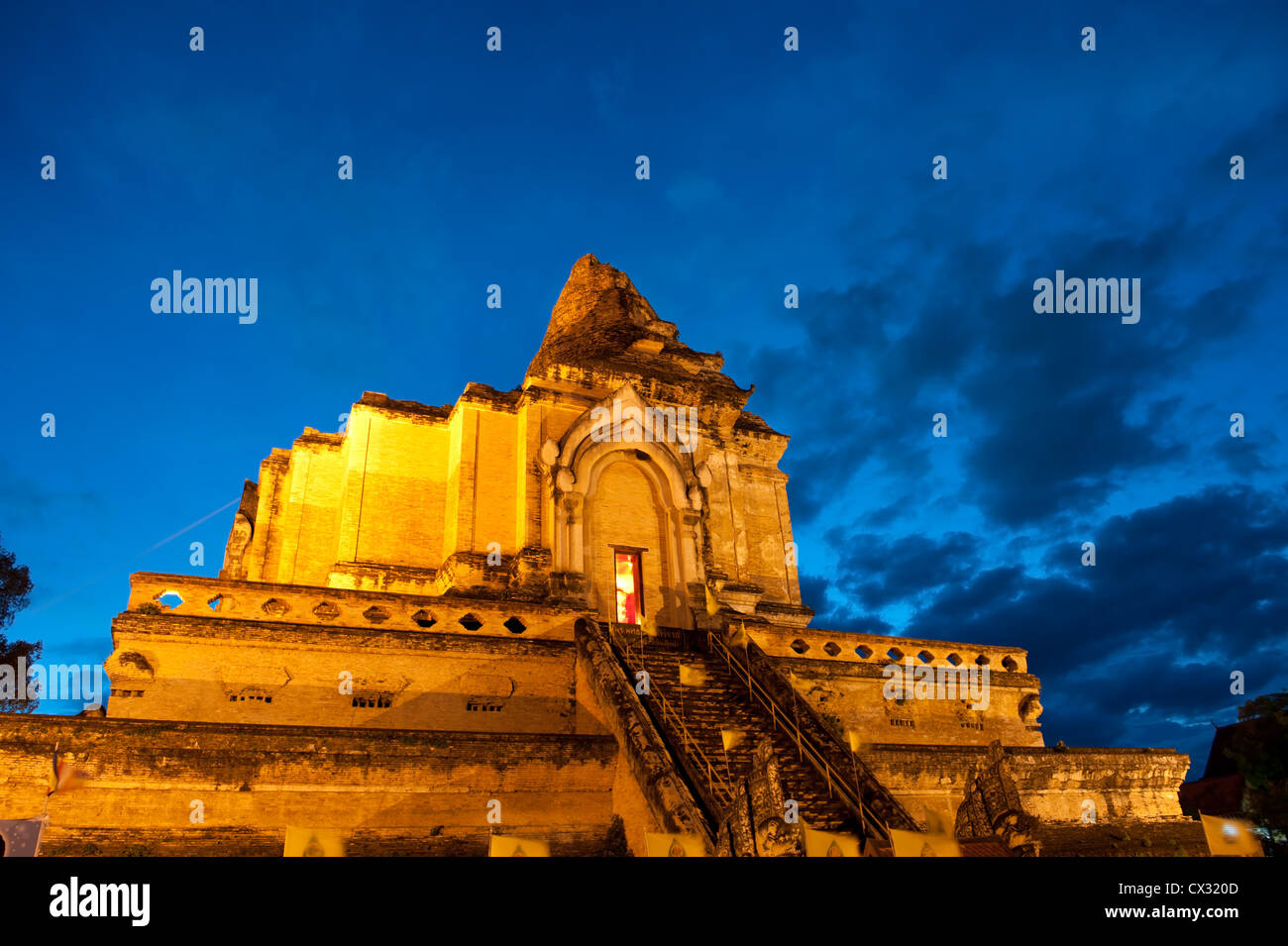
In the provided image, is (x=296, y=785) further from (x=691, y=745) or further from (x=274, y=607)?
(x=691, y=745)

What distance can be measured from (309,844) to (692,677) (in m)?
7.93

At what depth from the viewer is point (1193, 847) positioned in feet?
54.8

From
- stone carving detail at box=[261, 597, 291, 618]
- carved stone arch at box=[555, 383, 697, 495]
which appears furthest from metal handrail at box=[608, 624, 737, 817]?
stone carving detail at box=[261, 597, 291, 618]

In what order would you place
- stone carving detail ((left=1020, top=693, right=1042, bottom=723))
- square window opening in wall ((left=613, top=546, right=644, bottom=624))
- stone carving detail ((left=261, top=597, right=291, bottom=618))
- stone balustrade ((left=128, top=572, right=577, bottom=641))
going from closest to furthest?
stone balustrade ((left=128, top=572, right=577, bottom=641)) → stone carving detail ((left=261, top=597, right=291, bottom=618)) → stone carving detail ((left=1020, top=693, right=1042, bottom=723)) → square window opening in wall ((left=613, top=546, right=644, bottom=624))

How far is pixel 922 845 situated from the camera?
7.96 metres

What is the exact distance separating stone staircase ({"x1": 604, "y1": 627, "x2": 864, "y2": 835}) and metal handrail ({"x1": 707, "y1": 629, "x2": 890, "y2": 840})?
0.21 ft

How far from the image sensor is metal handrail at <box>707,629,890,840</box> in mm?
11203

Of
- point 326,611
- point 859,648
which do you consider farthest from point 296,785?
point 859,648

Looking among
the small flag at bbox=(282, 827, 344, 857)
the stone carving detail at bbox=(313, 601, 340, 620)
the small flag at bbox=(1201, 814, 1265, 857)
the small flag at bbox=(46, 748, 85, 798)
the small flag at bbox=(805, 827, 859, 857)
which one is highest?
the stone carving detail at bbox=(313, 601, 340, 620)

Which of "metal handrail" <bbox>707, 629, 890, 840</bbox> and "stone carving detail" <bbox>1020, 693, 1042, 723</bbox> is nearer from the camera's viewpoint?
"metal handrail" <bbox>707, 629, 890, 840</bbox>

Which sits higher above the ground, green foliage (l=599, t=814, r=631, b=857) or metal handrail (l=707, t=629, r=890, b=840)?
metal handrail (l=707, t=629, r=890, b=840)

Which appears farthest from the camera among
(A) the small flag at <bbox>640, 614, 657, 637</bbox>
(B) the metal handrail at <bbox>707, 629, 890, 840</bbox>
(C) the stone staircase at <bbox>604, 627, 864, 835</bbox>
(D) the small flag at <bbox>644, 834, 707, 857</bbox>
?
(A) the small flag at <bbox>640, 614, 657, 637</bbox>

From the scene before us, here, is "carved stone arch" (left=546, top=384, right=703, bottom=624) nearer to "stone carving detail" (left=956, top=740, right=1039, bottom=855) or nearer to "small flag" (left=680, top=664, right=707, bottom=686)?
"small flag" (left=680, top=664, right=707, bottom=686)
